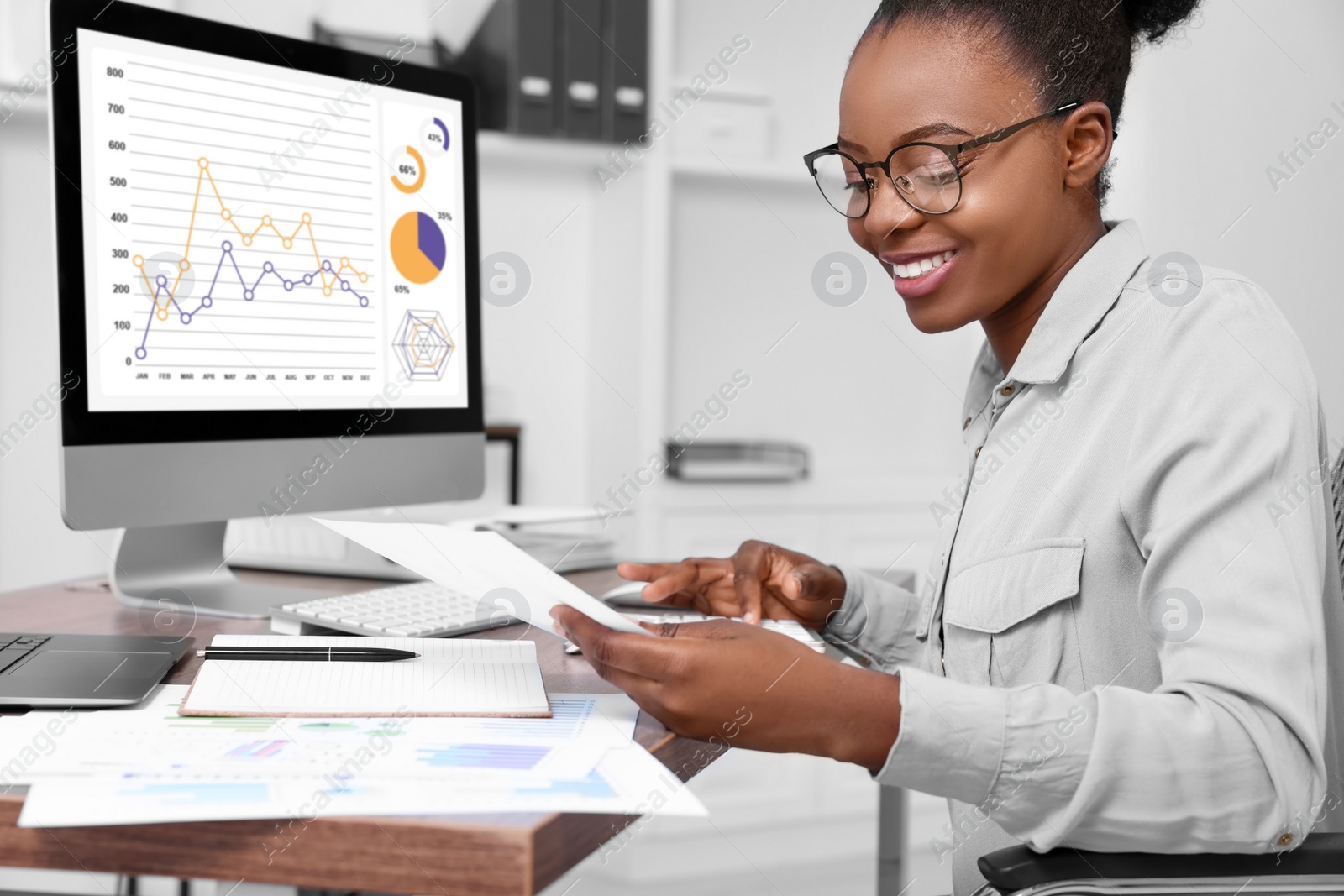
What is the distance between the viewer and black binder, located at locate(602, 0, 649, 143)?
73.0 inches

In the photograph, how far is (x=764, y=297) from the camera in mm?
2330

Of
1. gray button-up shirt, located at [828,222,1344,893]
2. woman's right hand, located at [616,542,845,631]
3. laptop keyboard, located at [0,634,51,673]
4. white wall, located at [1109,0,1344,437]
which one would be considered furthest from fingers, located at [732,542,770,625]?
white wall, located at [1109,0,1344,437]

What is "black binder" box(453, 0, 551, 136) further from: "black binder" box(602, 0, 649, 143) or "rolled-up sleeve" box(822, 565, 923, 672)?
"rolled-up sleeve" box(822, 565, 923, 672)

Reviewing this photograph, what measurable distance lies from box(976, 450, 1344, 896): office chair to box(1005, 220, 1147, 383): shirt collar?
38 centimetres

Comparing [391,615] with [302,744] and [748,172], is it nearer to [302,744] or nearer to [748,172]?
[302,744]

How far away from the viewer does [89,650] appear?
29.3 inches

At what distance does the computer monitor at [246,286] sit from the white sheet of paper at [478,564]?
0.35 meters

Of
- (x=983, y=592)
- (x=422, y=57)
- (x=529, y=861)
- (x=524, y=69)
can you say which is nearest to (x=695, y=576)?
(x=983, y=592)

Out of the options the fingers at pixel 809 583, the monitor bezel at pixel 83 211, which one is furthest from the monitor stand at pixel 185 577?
the fingers at pixel 809 583

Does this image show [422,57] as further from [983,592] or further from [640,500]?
[983,592]

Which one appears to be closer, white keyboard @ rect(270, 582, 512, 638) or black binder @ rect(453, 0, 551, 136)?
white keyboard @ rect(270, 582, 512, 638)

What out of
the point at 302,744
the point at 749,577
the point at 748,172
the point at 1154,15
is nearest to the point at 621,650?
the point at 302,744

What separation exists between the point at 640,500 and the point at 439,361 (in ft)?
2.95

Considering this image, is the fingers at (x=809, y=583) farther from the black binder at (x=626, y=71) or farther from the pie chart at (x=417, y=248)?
the black binder at (x=626, y=71)
